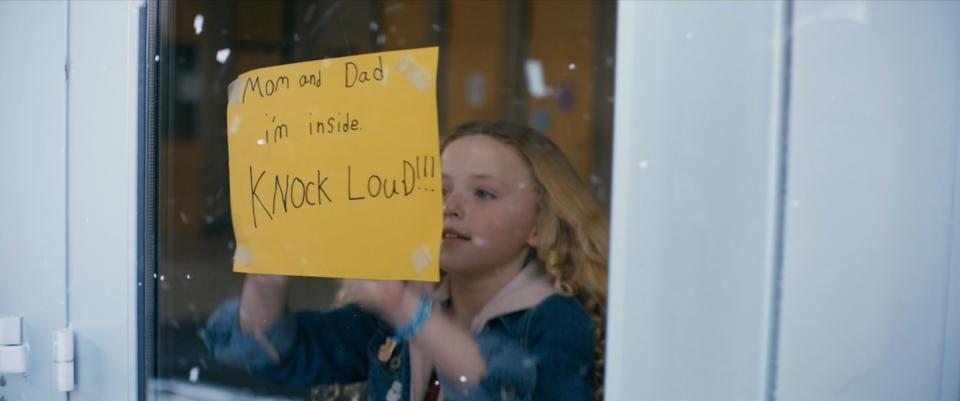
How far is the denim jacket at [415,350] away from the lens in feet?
3.39

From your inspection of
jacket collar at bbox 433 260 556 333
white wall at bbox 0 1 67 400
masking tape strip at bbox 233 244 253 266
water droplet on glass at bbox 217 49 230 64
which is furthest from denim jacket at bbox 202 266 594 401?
water droplet on glass at bbox 217 49 230 64

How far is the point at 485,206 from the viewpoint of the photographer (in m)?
1.13

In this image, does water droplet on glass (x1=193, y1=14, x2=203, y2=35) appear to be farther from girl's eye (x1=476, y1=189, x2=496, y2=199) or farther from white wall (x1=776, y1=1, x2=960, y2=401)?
white wall (x1=776, y1=1, x2=960, y2=401)

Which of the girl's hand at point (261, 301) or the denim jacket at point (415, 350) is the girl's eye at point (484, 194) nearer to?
the denim jacket at point (415, 350)

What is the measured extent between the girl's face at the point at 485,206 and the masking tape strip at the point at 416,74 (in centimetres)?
17

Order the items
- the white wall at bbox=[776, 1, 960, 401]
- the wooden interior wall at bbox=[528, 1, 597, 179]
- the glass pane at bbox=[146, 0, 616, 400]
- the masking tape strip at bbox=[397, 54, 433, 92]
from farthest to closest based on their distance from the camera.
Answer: the wooden interior wall at bbox=[528, 1, 597, 179] → the glass pane at bbox=[146, 0, 616, 400] → the masking tape strip at bbox=[397, 54, 433, 92] → the white wall at bbox=[776, 1, 960, 401]

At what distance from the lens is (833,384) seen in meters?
0.77

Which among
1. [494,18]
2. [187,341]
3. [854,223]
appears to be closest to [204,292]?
[187,341]

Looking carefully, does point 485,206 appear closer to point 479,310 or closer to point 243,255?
point 479,310

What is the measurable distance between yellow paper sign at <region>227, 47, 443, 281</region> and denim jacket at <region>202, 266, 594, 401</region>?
130 millimetres

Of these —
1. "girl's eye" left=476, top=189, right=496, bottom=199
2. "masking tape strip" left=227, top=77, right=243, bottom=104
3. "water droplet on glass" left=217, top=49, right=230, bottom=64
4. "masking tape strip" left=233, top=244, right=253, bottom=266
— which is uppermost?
"water droplet on glass" left=217, top=49, right=230, bottom=64

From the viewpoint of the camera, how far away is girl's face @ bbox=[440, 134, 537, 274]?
1115 millimetres

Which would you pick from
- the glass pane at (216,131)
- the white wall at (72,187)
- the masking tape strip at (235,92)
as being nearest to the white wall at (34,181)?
the white wall at (72,187)

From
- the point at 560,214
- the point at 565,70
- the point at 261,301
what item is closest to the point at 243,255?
the point at 261,301
